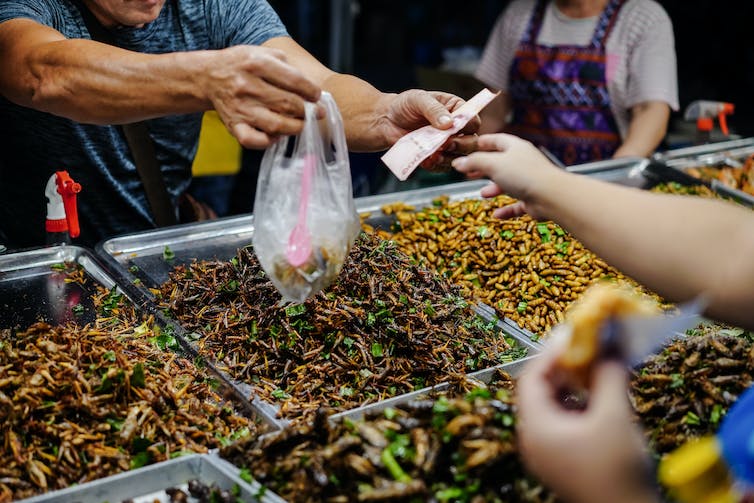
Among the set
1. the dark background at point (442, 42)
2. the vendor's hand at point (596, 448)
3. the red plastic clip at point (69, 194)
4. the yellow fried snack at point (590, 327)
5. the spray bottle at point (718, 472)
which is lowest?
the dark background at point (442, 42)

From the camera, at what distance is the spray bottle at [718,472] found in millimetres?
1348

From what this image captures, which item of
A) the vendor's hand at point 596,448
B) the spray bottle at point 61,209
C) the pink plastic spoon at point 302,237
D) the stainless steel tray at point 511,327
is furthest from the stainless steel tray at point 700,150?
the vendor's hand at point 596,448

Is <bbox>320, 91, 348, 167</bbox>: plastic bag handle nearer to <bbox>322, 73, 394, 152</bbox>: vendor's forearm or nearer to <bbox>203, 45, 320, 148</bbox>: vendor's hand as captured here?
<bbox>203, 45, 320, 148</bbox>: vendor's hand

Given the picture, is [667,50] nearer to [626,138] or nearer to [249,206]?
[626,138]

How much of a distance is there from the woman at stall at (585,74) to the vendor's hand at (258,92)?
3.41m

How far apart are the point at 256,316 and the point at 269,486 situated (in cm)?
96

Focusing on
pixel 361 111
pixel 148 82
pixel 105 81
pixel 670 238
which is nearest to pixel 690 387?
pixel 670 238

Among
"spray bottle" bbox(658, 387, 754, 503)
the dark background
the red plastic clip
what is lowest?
the dark background

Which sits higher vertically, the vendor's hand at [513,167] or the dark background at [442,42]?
the vendor's hand at [513,167]

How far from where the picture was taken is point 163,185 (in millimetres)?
3721

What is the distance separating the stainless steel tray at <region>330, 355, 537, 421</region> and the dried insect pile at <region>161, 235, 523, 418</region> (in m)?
0.08

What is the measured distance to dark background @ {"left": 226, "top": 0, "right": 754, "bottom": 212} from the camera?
7.31m

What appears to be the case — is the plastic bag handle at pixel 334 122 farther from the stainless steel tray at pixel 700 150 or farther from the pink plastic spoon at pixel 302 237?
the stainless steel tray at pixel 700 150

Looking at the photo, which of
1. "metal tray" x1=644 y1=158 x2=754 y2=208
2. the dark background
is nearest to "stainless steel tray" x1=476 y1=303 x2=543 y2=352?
"metal tray" x1=644 y1=158 x2=754 y2=208
